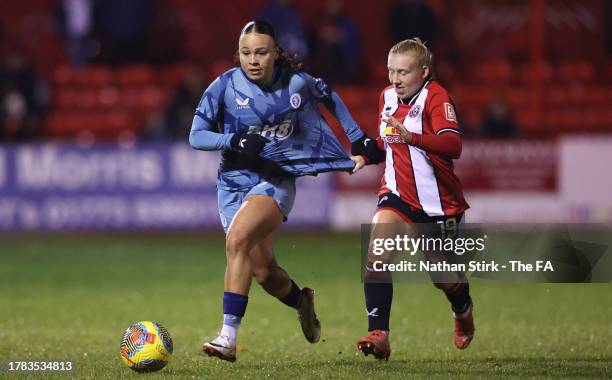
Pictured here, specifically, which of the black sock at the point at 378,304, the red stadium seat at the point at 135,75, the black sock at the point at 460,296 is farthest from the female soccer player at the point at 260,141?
the red stadium seat at the point at 135,75

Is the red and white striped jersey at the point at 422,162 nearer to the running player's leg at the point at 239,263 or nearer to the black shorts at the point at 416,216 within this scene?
the black shorts at the point at 416,216

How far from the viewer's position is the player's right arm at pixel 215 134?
7680mm

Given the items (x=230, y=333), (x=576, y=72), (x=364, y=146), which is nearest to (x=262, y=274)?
(x=230, y=333)

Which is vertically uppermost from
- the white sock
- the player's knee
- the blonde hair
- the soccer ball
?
the blonde hair

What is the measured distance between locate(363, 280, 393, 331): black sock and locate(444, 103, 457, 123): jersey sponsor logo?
115 centimetres

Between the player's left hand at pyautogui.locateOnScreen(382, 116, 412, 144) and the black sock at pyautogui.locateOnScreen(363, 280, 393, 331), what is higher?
the player's left hand at pyautogui.locateOnScreen(382, 116, 412, 144)

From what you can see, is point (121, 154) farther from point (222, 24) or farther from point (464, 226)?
point (464, 226)

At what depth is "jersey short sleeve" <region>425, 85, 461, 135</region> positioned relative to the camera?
7.84m

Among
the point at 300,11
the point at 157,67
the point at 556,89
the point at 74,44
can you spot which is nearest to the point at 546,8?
the point at 556,89

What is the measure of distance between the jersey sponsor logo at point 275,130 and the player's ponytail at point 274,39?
39 centimetres

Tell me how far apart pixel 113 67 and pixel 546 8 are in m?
7.70

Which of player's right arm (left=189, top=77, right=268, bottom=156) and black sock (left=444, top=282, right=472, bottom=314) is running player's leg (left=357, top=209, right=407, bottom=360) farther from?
player's right arm (left=189, top=77, right=268, bottom=156)

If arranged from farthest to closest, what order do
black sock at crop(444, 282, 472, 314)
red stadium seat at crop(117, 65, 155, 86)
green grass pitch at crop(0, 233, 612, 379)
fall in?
red stadium seat at crop(117, 65, 155, 86) < black sock at crop(444, 282, 472, 314) < green grass pitch at crop(0, 233, 612, 379)

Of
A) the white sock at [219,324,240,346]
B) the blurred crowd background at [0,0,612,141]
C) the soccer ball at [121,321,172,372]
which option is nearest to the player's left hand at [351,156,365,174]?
the white sock at [219,324,240,346]
